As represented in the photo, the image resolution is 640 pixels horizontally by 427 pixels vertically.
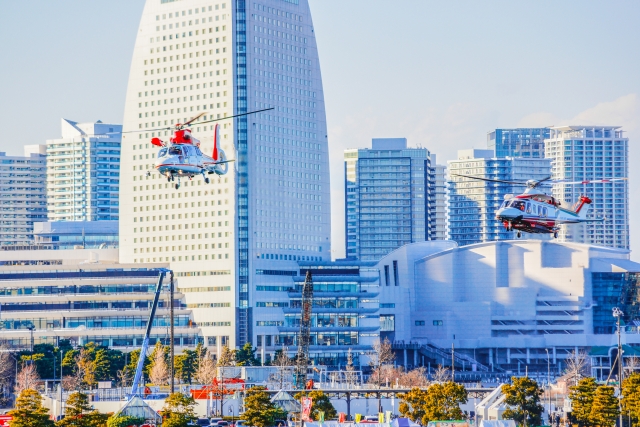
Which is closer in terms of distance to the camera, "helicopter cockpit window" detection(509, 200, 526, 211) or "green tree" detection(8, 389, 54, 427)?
"helicopter cockpit window" detection(509, 200, 526, 211)

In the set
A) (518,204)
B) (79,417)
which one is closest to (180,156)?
(79,417)

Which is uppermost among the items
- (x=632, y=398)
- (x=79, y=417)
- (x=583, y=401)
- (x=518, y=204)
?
(x=518, y=204)

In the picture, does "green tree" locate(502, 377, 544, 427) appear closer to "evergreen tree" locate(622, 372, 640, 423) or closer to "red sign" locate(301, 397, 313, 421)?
"evergreen tree" locate(622, 372, 640, 423)

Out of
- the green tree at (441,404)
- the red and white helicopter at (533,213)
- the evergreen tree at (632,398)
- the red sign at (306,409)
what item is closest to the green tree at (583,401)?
the evergreen tree at (632,398)

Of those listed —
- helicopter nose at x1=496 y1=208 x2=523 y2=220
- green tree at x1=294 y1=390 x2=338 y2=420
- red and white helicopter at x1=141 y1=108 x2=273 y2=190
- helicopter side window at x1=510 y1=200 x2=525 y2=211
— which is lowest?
green tree at x1=294 y1=390 x2=338 y2=420

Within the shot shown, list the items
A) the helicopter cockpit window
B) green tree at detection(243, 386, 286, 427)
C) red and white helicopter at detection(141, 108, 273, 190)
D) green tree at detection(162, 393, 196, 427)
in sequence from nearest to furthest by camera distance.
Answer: the helicopter cockpit window, red and white helicopter at detection(141, 108, 273, 190), green tree at detection(162, 393, 196, 427), green tree at detection(243, 386, 286, 427)

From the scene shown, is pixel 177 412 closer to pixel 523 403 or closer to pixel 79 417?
pixel 79 417

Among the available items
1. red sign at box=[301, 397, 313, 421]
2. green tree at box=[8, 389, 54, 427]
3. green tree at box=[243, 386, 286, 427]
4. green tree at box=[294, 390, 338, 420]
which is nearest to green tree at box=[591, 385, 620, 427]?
red sign at box=[301, 397, 313, 421]
